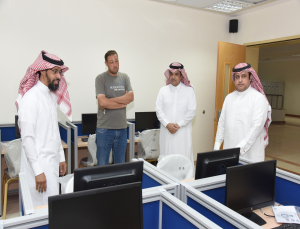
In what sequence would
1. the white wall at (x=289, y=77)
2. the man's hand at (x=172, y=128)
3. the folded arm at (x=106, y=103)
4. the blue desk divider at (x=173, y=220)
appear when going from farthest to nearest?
the white wall at (x=289, y=77) < the man's hand at (x=172, y=128) < the folded arm at (x=106, y=103) < the blue desk divider at (x=173, y=220)

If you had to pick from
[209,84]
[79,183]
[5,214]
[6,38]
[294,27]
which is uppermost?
[294,27]

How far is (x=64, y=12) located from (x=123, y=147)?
2150mm

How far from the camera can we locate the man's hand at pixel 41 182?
1965 millimetres

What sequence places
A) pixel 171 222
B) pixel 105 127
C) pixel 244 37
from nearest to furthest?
pixel 171 222 < pixel 105 127 < pixel 244 37

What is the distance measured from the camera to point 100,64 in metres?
4.07

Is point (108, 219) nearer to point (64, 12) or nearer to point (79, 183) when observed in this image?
point (79, 183)

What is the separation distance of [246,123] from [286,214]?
4.34ft

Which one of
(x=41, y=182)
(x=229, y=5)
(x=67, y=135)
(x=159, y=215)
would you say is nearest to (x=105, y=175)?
(x=159, y=215)

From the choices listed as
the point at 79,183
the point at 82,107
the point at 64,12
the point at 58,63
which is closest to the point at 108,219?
the point at 79,183

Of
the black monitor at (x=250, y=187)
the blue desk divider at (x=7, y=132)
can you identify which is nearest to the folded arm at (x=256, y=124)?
the black monitor at (x=250, y=187)

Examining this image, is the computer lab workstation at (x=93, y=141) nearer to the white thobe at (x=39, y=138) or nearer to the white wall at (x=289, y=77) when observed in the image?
the white thobe at (x=39, y=138)

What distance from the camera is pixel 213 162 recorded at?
5.75ft

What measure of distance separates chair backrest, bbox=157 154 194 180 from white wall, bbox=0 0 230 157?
2168 mm

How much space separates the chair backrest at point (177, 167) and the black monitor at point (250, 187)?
0.67 m
